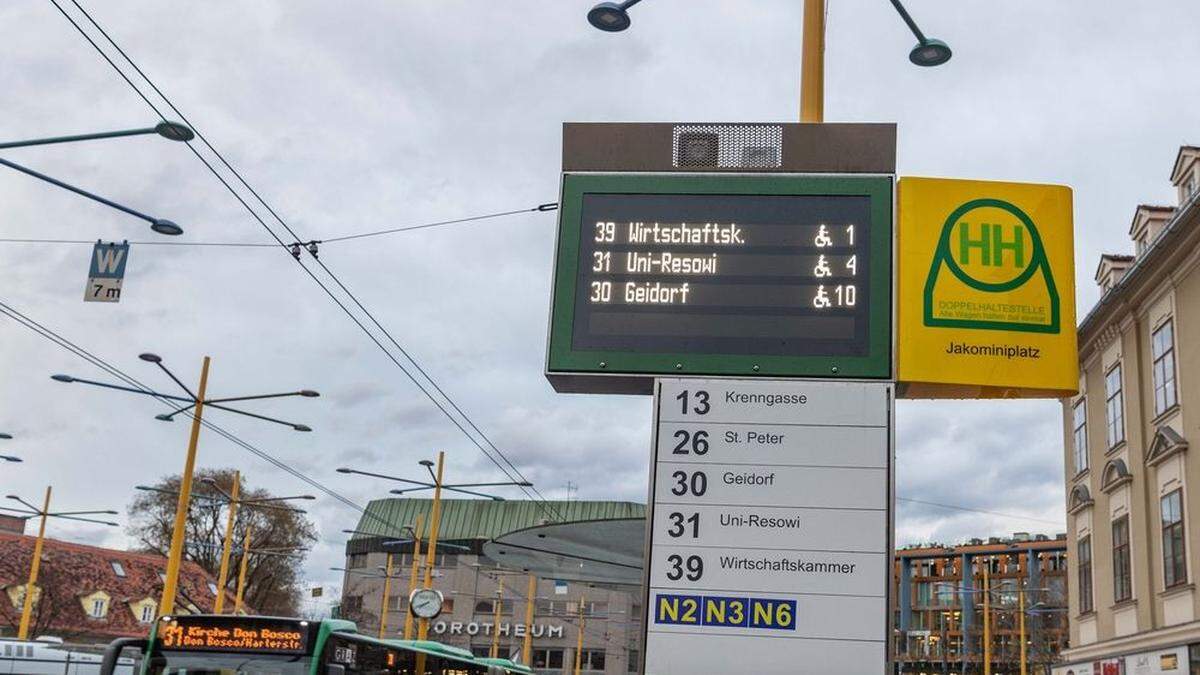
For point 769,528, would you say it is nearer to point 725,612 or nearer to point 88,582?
point 725,612

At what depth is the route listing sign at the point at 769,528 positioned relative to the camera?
8.57 m

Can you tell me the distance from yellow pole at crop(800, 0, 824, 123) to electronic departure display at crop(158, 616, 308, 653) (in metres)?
9.38

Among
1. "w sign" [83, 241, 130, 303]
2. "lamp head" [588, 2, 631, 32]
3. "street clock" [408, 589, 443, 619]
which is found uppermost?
"lamp head" [588, 2, 631, 32]

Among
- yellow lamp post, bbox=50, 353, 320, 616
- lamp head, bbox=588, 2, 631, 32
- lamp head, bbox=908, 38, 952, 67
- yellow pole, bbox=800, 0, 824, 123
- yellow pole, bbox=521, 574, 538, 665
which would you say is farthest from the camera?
yellow pole, bbox=521, 574, 538, 665

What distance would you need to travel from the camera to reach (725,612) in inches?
341

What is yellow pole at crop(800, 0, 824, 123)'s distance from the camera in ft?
33.9

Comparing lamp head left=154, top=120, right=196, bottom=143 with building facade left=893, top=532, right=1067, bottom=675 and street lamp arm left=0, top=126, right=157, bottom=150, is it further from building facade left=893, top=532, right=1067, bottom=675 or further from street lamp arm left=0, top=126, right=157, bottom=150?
building facade left=893, top=532, right=1067, bottom=675

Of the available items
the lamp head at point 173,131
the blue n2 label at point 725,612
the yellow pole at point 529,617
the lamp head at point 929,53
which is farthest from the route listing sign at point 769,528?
the yellow pole at point 529,617

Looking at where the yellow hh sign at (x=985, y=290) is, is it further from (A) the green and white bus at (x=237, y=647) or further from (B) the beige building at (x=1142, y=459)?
(B) the beige building at (x=1142, y=459)

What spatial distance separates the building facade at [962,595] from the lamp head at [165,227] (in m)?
128

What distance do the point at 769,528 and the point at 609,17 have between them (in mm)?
4621

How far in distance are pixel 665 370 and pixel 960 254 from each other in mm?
2354

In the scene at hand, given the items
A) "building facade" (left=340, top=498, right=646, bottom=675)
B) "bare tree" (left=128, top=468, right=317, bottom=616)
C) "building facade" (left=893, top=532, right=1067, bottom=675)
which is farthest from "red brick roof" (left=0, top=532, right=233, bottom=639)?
"building facade" (left=893, top=532, right=1067, bottom=675)

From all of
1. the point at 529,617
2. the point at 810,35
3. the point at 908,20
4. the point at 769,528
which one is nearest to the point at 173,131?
the point at 810,35
